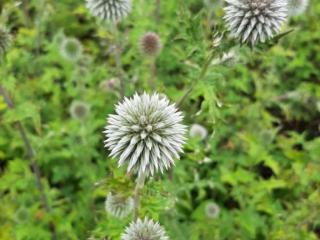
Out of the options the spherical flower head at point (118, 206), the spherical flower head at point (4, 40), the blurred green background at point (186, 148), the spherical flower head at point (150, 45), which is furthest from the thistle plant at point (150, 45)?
the spherical flower head at point (118, 206)

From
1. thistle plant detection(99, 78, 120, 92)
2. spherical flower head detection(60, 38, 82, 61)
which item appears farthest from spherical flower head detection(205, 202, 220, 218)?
spherical flower head detection(60, 38, 82, 61)

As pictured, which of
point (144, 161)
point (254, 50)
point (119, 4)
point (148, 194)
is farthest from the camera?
point (119, 4)

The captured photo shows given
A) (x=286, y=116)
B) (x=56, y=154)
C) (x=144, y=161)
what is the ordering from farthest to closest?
(x=286, y=116) < (x=56, y=154) < (x=144, y=161)

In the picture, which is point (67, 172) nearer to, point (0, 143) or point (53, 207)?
point (53, 207)

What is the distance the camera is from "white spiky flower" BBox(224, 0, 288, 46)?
2.43 meters

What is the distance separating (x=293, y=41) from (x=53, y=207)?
3.76 metres

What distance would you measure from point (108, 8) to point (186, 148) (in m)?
1.47

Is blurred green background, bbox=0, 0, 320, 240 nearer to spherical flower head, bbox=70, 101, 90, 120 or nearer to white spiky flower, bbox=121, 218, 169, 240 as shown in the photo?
spherical flower head, bbox=70, 101, 90, 120

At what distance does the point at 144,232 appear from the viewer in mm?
2115

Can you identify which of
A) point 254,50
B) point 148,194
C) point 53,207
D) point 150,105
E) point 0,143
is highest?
point 0,143

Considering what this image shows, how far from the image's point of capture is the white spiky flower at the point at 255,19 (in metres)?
2.43

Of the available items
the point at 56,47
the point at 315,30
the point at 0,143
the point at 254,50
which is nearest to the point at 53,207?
the point at 0,143

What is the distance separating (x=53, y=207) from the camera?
4195 millimetres

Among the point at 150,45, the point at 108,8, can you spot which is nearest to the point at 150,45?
the point at 150,45
